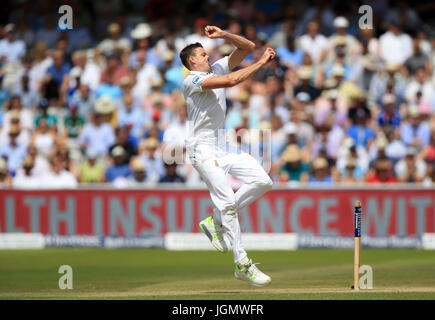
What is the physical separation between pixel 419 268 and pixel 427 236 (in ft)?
8.82

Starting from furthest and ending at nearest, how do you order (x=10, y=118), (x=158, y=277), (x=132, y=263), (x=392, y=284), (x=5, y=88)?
(x=5, y=88) < (x=10, y=118) < (x=132, y=263) < (x=158, y=277) < (x=392, y=284)

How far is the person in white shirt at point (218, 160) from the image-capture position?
1027cm

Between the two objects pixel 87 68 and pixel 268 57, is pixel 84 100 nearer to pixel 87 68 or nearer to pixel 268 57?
pixel 87 68

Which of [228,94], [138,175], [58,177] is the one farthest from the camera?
[228,94]

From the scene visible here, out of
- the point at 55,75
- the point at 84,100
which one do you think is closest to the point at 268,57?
the point at 84,100

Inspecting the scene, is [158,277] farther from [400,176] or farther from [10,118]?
[10,118]

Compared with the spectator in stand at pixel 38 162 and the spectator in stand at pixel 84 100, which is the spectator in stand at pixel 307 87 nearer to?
the spectator in stand at pixel 84 100

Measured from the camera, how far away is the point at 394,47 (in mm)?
18828

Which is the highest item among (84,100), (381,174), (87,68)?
(87,68)

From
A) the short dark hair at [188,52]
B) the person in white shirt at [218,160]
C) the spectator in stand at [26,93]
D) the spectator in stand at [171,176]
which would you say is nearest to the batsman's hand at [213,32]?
the person in white shirt at [218,160]

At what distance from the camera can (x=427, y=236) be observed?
15430 millimetres

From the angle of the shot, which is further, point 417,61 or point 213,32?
point 417,61

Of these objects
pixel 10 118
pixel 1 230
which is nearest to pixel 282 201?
pixel 1 230

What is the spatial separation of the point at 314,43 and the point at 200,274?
305 inches
